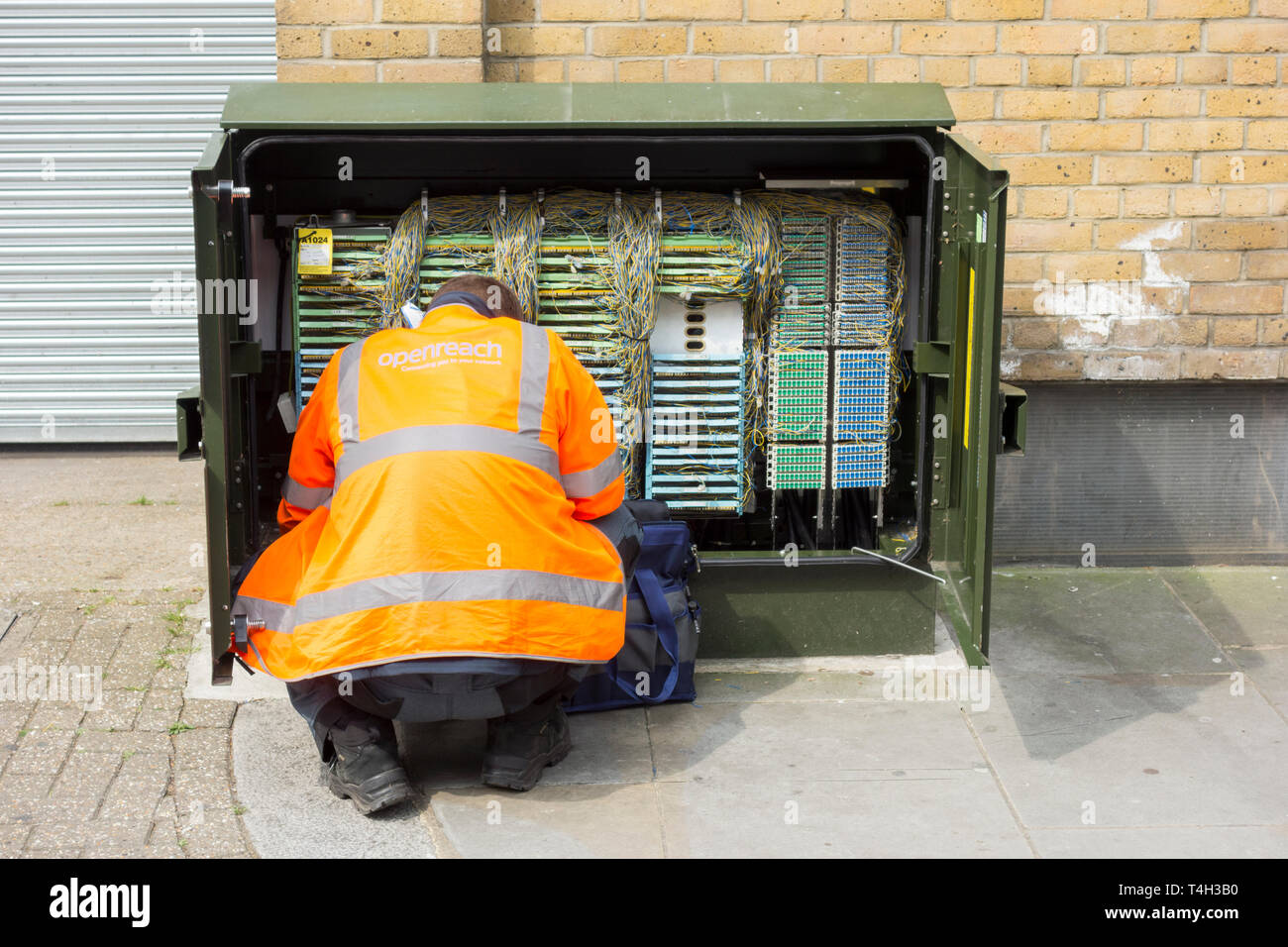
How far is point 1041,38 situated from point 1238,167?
0.96 m

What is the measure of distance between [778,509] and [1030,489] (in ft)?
4.12

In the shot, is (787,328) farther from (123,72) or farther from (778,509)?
(123,72)

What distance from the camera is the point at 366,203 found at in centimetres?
530

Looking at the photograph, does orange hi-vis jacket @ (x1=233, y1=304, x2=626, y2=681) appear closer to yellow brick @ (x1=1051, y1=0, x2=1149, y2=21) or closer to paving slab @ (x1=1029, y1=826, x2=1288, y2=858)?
paving slab @ (x1=1029, y1=826, x2=1288, y2=858)

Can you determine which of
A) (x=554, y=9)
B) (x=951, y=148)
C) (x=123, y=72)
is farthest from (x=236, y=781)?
(x=123, y=72)

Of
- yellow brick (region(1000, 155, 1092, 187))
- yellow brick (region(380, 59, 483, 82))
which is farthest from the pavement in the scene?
yellow brick (region(380, 59, 483, 82))

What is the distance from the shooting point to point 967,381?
445cm

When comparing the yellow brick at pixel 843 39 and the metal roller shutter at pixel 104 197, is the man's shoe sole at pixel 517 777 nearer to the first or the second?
the yellow brick at pixel 843 39

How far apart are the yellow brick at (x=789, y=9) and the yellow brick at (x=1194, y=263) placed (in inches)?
66.1

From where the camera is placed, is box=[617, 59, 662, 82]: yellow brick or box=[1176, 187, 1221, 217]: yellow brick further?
box=[1176, 187, 1221, 217]: yellow brick

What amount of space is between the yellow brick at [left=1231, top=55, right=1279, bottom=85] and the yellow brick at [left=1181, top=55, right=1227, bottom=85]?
0.05m

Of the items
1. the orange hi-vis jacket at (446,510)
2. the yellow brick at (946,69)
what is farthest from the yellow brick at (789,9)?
the orange hi-vis jacket at (446,510)

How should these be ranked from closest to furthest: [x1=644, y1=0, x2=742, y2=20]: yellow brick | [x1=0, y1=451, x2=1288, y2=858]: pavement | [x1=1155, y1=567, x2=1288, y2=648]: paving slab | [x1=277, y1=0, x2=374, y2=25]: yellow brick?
1. [x1=0, y1=451, x2=1288, y2=858]: pavement
2. [x1=1155, y1=567, x2=1288, y2=648]: paving slab
3. [x1=277, y1=0, x2=374, y2=25]: yellow brick
4. [x1=644, y1=0, x2=742, y2=20]: yellow brick

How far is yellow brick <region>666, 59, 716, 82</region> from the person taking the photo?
18.9 feet
